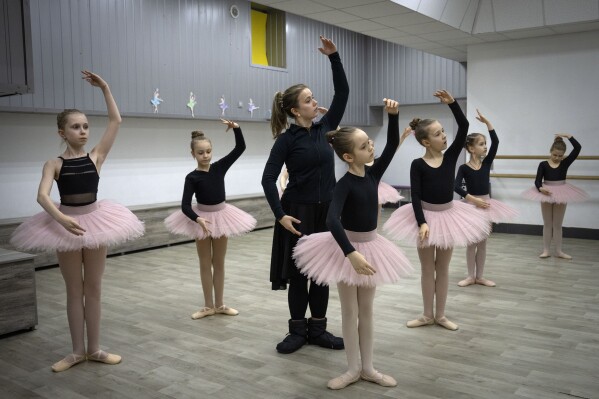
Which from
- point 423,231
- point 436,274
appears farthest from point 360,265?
point 436,274

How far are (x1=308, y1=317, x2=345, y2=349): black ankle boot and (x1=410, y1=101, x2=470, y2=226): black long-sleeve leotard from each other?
844 millimetres

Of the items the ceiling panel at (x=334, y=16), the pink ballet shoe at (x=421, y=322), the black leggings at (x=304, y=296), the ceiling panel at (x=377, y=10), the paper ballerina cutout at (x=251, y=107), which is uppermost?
the ceiling panel at (x=377, y=10)

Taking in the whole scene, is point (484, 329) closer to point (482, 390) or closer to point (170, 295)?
point (482, 390)

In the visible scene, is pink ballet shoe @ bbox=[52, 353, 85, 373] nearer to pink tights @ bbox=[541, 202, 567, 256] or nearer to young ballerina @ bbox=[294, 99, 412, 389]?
young ballerina @ bbox=[294, 99, 412, 389]

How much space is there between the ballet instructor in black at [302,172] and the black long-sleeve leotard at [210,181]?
28.5 inches

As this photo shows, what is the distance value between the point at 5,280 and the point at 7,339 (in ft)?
1.20

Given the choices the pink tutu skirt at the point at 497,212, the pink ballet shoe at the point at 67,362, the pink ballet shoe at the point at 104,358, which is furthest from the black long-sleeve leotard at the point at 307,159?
the pink tutu skirt at the point at 497,212

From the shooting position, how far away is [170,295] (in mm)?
4297

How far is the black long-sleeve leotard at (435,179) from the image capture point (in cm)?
316

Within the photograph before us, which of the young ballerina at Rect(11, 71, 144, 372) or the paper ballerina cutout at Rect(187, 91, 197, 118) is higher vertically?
the paper ballerina cutout at Rect(187, 91, 197, 118)

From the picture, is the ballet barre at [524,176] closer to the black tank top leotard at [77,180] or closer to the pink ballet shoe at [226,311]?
the pink ballet shoe at [226,311]

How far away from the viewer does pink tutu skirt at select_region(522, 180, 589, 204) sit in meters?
5.32

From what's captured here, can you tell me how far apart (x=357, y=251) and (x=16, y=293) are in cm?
231

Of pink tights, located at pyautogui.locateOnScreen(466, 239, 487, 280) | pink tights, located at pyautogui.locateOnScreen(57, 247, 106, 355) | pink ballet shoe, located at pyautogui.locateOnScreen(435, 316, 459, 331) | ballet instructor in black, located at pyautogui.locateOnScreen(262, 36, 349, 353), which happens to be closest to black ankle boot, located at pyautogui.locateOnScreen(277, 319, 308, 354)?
ballet instructor in black, located at pyautogui.locateOnScreen(262, 36, 349, 353)
